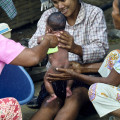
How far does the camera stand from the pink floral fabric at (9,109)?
215cm

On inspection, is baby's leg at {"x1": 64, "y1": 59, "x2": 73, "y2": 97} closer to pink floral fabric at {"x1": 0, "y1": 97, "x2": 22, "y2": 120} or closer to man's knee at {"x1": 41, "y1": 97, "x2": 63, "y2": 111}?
man's knee at {"x1": 41, "y1": 97, "x2": 63, "y2": 111}

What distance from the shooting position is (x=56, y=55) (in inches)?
117

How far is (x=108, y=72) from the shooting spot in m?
2.88

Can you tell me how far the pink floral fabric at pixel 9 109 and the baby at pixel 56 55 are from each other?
0.74 metres

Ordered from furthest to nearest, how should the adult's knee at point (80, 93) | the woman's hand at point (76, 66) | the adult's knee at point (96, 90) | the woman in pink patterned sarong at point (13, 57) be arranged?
the woman's hand at point (76, 66)
the adult's knee at point (80, 93)
the adult's knee at point (96, 90)
the woman in pink patterned sarong at point (13, 57)

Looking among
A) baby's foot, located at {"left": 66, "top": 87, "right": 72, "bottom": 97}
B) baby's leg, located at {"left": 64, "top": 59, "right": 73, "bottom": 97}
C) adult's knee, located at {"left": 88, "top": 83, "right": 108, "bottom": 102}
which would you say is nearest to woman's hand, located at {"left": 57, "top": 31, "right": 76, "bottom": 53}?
baby's leg, located at {"left": 64, "top": 59, "right": 73, "bottom": 97}

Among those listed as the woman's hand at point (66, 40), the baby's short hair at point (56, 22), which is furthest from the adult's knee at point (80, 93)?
the baby's short hair at point (56, 22)

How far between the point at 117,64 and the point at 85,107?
779mm

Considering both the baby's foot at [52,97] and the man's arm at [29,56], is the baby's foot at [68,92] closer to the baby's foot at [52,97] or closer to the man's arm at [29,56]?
the baby's foot at [52,97]

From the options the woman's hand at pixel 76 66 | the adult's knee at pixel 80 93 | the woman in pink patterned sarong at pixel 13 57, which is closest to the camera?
the woman in pink patterned sarong at pixel 13 57

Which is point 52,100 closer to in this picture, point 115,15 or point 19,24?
point 115,15

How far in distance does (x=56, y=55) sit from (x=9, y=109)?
3.21ft

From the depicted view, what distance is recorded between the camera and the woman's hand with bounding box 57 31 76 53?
2796mm

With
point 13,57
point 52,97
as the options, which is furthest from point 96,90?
point 13,57
